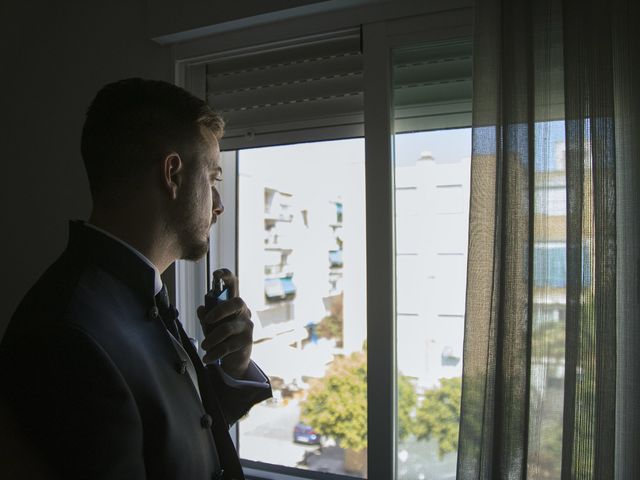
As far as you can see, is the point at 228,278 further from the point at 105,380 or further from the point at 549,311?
the point at 549,311

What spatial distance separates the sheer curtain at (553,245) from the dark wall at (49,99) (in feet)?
3.70

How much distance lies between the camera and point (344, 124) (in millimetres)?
1578

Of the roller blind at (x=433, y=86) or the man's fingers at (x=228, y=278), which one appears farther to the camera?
the roller blind at (x=433, y=86)

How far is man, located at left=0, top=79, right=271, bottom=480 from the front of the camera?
2.26 ft

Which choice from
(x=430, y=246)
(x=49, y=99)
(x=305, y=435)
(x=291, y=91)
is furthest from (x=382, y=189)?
(x=49, y=99)

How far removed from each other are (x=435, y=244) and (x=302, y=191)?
0.55 m

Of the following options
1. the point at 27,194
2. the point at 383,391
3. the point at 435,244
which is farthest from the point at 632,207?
the point at 27,194

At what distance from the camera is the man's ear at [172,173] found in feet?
3.05

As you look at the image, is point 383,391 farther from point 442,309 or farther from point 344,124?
point 344,124

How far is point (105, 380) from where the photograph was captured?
708 millimetres

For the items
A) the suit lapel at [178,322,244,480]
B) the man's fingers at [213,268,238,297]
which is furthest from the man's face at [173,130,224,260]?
the suit lapel at [178,322,244,480]

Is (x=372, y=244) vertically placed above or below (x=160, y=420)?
above

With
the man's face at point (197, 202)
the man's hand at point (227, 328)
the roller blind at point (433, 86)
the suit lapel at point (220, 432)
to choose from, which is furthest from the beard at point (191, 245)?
the roller blind at point (433, 86)

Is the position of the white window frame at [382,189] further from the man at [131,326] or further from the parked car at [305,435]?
the man at [131,326]
